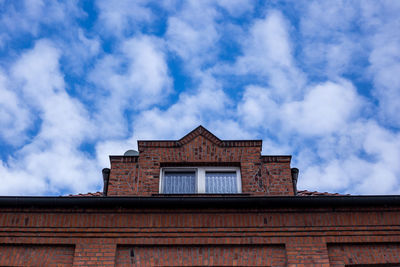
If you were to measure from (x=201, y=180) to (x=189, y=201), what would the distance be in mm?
1676

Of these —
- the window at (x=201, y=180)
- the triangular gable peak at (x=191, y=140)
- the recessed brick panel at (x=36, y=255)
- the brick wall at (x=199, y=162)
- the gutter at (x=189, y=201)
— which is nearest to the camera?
the recessed brick panel at (x=36, y=255)

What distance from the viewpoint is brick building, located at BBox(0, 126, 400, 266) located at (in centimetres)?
849

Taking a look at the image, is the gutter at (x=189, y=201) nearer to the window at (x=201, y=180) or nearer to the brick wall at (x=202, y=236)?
the brick wall at (x=202, y=236)

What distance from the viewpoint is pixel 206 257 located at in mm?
8523

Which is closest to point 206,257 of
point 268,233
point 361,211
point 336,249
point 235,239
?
point 235,239

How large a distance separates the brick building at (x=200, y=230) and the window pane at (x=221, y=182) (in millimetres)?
1363

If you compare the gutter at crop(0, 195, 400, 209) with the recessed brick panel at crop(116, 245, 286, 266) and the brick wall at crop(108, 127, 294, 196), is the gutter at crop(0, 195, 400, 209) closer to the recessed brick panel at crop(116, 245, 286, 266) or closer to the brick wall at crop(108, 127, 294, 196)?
the recessed brick panel at crop(116, 245, 286, 266)

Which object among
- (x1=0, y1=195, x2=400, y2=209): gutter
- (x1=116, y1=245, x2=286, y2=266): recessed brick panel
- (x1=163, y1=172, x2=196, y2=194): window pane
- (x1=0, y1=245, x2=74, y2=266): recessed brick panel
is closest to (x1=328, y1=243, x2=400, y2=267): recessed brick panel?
(x1=0, y1=195, x2=400, y2=209): gutter

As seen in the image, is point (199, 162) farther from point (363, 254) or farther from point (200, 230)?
point (363, 254)

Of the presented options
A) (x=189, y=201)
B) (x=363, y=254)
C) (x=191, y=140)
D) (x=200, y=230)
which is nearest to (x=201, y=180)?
(x=191, y=140)

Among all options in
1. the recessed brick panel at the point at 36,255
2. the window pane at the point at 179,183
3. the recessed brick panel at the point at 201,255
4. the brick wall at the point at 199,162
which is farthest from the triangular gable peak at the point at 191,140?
the recessed brick panel at the point at 36,255

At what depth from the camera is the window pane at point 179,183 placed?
10398 mm

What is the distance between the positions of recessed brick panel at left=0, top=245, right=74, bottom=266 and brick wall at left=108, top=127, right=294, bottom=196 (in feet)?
6.35

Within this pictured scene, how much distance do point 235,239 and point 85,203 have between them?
11.0 feet
